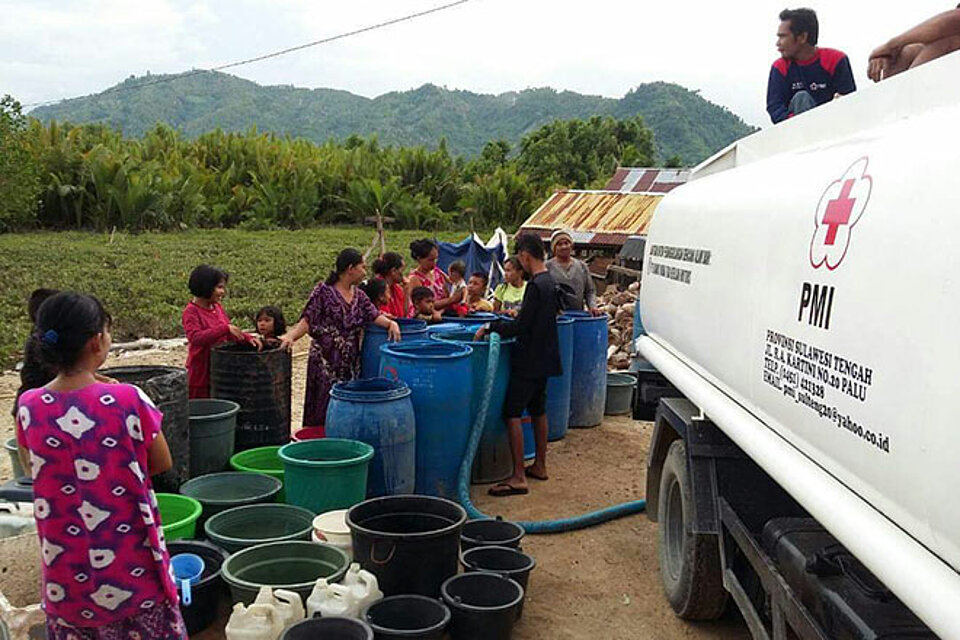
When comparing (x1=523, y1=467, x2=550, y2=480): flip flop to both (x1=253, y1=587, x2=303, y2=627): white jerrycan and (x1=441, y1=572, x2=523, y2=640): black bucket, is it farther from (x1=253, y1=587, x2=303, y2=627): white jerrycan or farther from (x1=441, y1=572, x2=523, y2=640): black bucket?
(x1=253, y1=587, x2=303, y2=627): white jerrycan

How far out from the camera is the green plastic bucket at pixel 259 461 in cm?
521

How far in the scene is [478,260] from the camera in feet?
46.3

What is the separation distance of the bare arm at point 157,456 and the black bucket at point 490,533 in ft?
7.66

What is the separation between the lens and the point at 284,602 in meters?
3.71

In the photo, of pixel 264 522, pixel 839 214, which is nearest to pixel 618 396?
pixel 264 522

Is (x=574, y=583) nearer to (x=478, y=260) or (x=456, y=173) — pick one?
(x=478, y=260)

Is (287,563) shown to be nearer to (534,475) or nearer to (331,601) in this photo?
(331,601)

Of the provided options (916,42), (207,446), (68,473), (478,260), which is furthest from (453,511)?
(478,260)

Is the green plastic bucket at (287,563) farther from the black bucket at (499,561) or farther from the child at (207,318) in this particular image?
the child at (207,318)

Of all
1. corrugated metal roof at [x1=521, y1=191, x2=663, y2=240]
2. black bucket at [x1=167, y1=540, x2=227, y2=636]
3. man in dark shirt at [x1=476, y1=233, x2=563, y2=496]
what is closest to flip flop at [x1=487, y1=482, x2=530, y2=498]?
man in dark shirt at [x1=476, y1=233, x2=563, y2=496]

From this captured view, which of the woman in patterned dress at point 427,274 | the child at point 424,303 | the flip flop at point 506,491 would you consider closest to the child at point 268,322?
the child at point 424,303

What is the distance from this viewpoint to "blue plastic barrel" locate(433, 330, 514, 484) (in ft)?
19.7

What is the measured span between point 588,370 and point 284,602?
15.7 feet

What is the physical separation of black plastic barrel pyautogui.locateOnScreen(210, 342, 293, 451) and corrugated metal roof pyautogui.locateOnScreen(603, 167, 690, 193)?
39.1 feet
